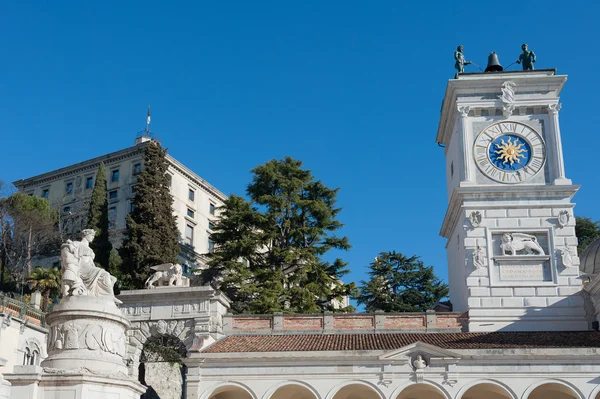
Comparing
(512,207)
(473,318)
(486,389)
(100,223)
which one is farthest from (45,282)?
(512,207)

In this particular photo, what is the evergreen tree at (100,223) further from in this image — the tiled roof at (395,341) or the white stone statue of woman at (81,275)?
the white stone statue of woman at (81,275)

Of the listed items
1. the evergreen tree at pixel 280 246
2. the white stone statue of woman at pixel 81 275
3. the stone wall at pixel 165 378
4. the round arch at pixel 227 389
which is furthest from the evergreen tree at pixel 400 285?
the white stone statue of woman at pixel 81 275

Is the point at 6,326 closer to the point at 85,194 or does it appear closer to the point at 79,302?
the point at 79,302

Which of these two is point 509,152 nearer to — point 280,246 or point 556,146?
point 556,146

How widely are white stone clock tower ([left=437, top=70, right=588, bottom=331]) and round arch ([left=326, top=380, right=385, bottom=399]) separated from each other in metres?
5.82

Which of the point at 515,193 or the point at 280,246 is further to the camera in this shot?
the point at 280,246

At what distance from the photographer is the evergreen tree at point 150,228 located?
1831 inches

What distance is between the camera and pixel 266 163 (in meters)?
49.1

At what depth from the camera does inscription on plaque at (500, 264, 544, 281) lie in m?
35.2

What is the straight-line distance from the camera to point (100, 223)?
5316 cm

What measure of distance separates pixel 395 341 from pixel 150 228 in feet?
69.0

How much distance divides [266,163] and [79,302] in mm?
28576

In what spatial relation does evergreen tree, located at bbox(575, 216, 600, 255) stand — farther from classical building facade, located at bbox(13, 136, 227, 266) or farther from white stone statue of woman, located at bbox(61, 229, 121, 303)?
white stone statue of woman, located at bbox(61, 229, 121, 303)

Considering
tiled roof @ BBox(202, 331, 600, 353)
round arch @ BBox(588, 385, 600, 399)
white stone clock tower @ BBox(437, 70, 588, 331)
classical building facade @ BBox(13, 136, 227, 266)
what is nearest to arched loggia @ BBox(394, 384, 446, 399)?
tiled roof @ BBox(202, 331, 600, 353)
